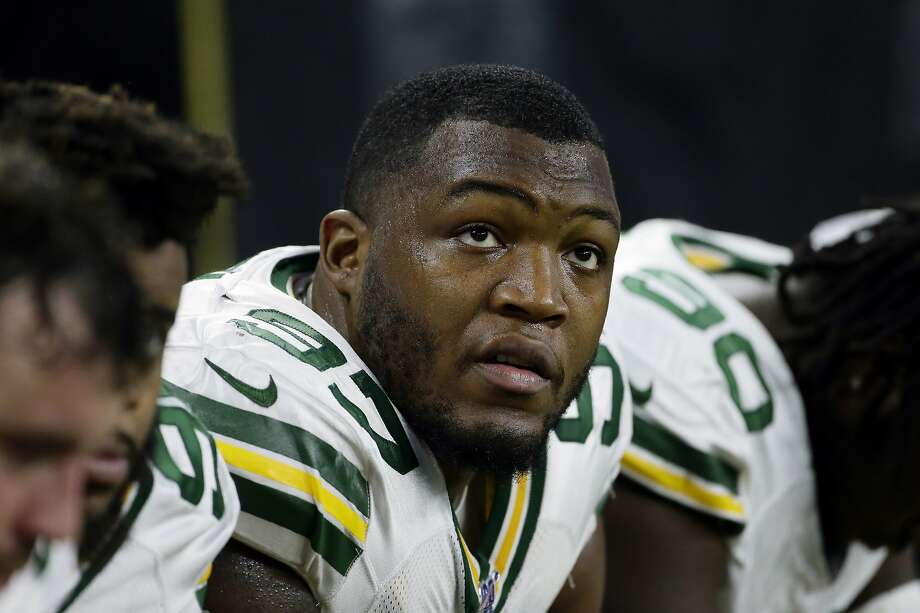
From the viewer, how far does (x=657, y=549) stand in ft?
6.29

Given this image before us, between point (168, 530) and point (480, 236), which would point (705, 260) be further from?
point (168, 530)

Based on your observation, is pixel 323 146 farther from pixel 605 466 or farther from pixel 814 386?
pixel 605 466

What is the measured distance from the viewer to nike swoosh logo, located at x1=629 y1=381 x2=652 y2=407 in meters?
1.92

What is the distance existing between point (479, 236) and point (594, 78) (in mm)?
2006

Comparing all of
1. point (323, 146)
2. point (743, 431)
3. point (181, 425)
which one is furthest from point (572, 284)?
point (323, 146)

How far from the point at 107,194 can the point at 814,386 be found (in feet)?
4.32

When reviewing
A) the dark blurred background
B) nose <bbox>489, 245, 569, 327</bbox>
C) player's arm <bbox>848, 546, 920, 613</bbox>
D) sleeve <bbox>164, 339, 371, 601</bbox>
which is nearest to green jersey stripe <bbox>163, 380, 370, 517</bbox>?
sleeve <bbox>164, 339, 371, 601</bbox>

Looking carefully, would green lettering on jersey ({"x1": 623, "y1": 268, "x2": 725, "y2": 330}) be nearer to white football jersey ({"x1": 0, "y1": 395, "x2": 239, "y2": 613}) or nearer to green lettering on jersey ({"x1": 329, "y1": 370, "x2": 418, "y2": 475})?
green lettering on jersey ({"x1": 329, "y1": 370, "x2": 418, "y2": 475})

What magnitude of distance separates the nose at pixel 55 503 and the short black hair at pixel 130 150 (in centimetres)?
18

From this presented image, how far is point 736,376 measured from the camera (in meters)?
1.97

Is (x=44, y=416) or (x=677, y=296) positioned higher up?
(x=44, y=416)

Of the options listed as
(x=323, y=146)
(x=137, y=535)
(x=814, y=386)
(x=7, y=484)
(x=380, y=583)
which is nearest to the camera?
(x=7, y=484)

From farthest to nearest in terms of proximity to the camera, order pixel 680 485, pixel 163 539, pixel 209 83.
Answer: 1. pixel 209 83
2. pixel 680 485
3. pixel 163 539

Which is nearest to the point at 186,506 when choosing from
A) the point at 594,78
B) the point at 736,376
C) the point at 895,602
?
the point at 736,376
